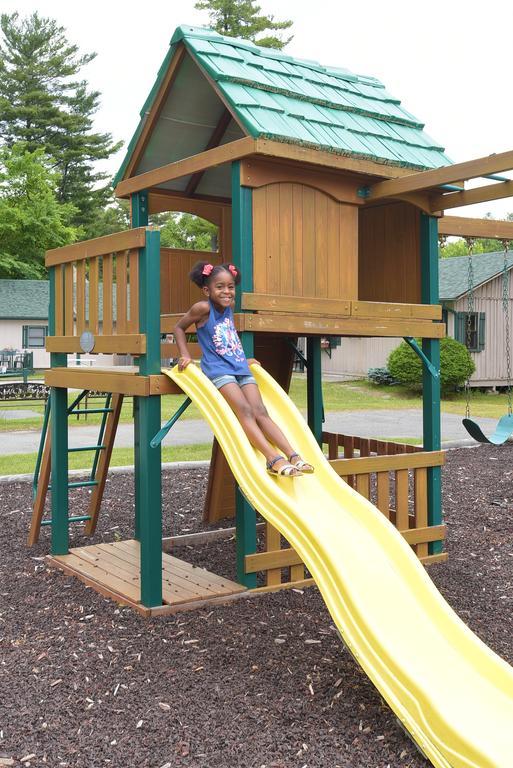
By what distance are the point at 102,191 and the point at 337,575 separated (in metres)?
45.0

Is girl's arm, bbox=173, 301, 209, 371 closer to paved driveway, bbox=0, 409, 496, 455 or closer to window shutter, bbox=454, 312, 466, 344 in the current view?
paved driveway, bbox=0, 409, 496, 455

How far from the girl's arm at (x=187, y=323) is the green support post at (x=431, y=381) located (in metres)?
2.13

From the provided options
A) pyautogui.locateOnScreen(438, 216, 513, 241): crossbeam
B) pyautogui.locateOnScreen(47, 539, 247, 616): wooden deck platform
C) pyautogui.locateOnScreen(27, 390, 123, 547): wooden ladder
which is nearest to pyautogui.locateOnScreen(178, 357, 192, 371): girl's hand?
pyautogui.locateOnScreen(47, 539, 247, 616): wooden deck platform

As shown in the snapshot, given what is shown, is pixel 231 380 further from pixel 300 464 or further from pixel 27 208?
pixel 27 208

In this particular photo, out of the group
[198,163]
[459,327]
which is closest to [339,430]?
[198,163]

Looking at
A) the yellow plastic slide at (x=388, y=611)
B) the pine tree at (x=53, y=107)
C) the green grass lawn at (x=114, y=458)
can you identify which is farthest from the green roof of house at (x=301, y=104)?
the pine tree at (x=53, y=107)

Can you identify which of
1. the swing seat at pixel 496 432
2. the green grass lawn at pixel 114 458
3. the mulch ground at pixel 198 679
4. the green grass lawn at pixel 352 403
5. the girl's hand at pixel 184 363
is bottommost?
the mulch ground at pixel 198 679

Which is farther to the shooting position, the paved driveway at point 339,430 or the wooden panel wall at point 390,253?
the paved driveway at point 339,430

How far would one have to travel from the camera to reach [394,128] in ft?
22.0

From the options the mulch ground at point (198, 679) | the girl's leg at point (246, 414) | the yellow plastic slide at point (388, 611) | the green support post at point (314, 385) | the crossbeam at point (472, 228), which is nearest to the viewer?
the yellow plastic slide at point (388, 611)

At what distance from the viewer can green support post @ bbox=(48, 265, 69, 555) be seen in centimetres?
635

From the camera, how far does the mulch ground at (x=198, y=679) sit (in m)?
3.47

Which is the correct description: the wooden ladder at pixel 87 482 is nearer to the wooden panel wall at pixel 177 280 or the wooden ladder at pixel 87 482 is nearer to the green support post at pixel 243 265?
the wooden panel wall at pixel 177 280

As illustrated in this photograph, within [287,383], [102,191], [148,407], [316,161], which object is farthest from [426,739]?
[102,191]
